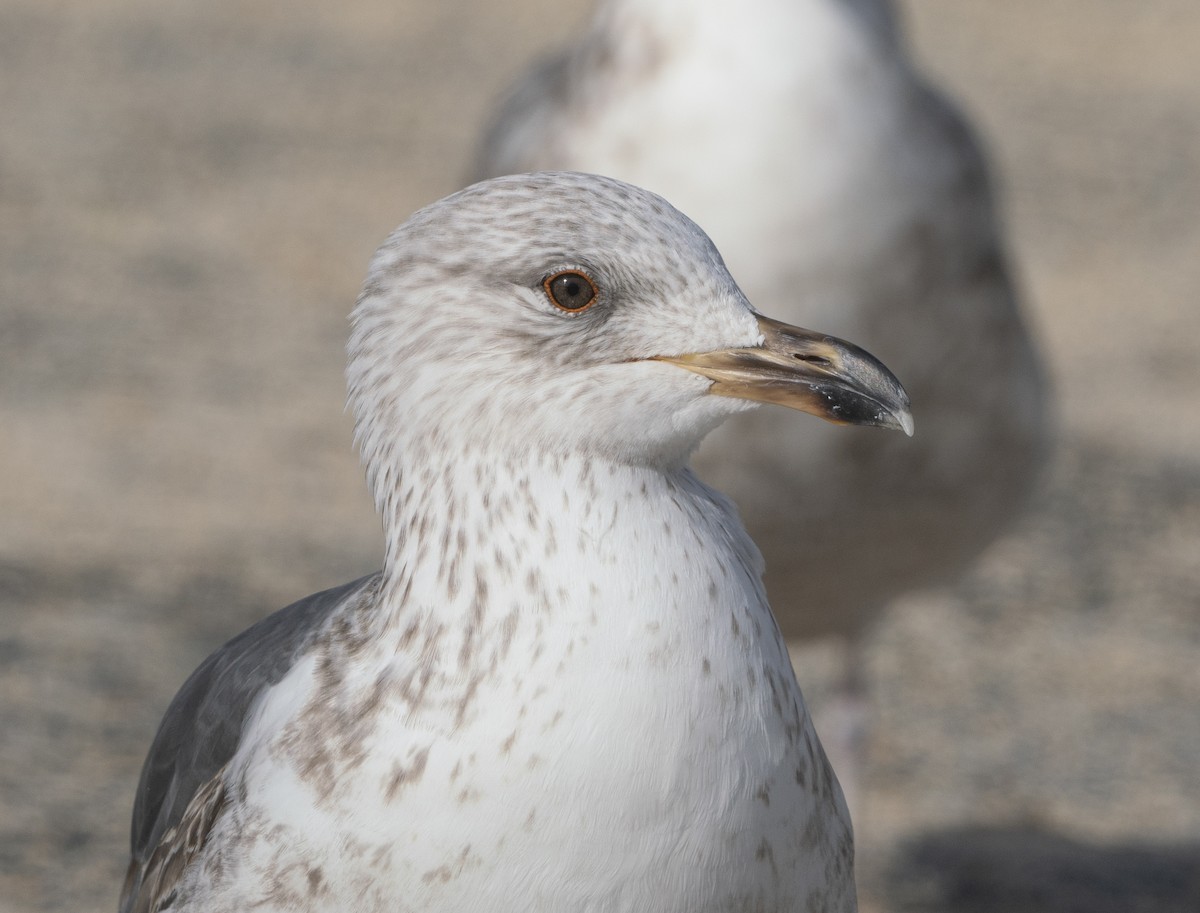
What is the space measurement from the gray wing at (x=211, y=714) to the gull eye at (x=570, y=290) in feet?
1.79

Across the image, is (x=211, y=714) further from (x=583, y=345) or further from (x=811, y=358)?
(x=811, y=358)

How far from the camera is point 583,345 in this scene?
99.0 inches

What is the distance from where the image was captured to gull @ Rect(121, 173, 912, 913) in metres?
2.38

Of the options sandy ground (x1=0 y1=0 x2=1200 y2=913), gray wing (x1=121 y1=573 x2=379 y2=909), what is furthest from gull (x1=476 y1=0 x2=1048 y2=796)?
gray wing (x1=121 y1=573 x2=379 y2=909)

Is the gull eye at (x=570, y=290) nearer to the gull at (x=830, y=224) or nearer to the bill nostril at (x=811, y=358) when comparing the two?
the bill nostril at (x=811, y=358)

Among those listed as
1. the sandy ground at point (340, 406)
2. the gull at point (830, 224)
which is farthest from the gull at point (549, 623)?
the sandy ground at point (340, 406)

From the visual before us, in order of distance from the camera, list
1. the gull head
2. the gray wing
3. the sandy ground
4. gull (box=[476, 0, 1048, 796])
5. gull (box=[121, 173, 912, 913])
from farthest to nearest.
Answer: the sandy ground < gull (box=[476, 0, 1048, 796]) < the gray wing < the gull head < gull (box=[121, 173, 912, 913])

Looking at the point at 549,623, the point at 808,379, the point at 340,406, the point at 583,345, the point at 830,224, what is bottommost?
the point at 549,623

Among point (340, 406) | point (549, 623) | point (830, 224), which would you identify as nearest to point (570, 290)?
point (549, 623)

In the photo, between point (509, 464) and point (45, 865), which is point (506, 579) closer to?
point (509, 464)

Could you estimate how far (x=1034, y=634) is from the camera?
6.28 metres

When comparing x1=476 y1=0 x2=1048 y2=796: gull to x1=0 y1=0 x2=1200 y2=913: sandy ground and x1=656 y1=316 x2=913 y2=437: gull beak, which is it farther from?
x1=656 y1=316 x2=913 y2=437: gull beak

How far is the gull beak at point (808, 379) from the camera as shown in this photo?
2490 mm

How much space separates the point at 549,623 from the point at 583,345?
39 centimetres
